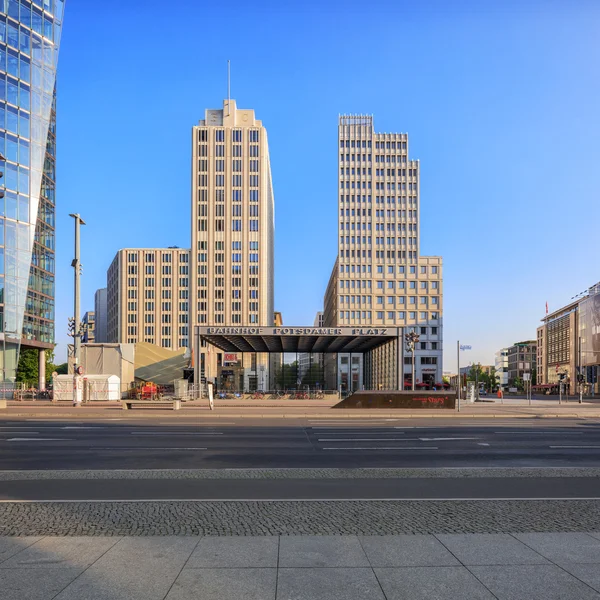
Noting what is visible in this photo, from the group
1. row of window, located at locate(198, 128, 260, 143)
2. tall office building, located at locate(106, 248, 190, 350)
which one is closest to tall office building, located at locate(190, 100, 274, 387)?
row of window, located at locate(198, 128, 260, 143)

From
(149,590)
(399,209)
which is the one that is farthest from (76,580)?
(399,209)

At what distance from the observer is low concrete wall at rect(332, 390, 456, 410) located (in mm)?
35156

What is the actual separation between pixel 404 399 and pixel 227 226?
101 metres

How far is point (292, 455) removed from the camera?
1440 centimetres

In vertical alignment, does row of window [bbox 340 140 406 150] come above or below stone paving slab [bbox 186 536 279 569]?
above

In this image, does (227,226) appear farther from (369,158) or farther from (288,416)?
(288,416)

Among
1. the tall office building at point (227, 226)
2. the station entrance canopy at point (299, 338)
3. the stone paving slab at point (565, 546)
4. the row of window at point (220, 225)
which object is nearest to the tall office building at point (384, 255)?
the tall office building at point (227, 226)

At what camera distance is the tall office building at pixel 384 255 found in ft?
406

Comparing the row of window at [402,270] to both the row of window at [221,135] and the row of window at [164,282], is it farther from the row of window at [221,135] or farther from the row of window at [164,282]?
the row of window at [164,282]

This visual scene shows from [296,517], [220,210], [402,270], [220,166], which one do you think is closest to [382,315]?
[402,270]

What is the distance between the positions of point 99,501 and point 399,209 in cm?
12226

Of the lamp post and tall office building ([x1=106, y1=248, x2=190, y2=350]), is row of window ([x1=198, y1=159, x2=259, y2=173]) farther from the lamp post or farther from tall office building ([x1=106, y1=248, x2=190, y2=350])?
the lamp post

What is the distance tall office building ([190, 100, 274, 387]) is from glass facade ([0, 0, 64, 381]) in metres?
67.4

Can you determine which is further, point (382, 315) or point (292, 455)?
point (382, 315)
